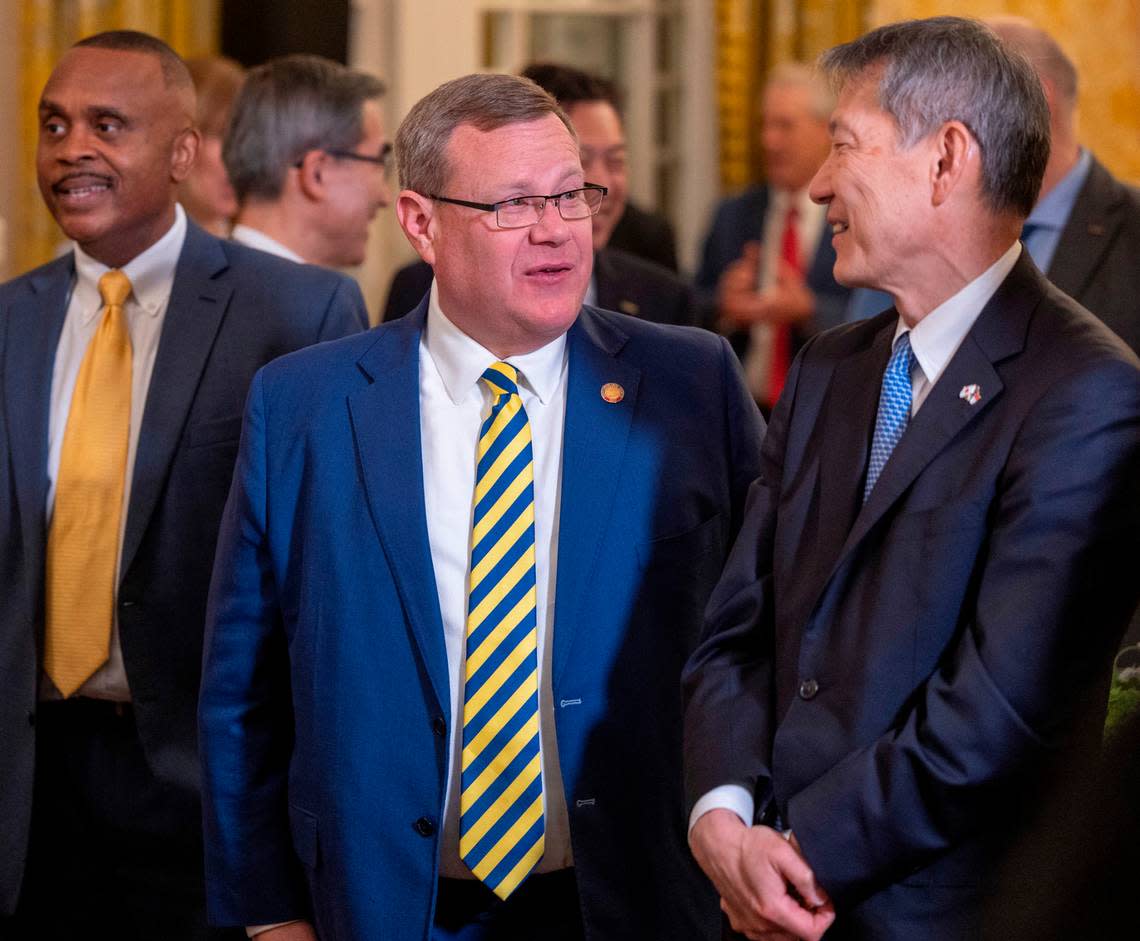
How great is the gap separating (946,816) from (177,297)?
64.0 inches

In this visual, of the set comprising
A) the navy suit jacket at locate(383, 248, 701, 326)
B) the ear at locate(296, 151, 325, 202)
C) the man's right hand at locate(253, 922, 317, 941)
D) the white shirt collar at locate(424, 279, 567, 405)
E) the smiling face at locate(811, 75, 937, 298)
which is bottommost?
the man's right hand at locate(253, 922, 317, 941)

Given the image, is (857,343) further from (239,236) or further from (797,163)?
(797,163)

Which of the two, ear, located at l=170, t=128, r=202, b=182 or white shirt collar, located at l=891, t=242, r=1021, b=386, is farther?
ear, located at l=170, t=128, r=202, b=182

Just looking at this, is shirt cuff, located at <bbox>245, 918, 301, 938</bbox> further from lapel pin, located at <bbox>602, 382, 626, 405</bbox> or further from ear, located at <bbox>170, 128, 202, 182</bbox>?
ear, located at <bbox>170, 128, 202, 182</bbox>

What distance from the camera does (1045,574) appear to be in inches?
65.0

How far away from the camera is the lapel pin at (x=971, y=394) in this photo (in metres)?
1.74

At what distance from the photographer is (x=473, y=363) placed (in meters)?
2.17

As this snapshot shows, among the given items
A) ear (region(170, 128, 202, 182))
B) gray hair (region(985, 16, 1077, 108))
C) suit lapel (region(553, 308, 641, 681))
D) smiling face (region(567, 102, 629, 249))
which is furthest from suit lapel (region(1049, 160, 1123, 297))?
ear (region(170, 128, 202, 182))

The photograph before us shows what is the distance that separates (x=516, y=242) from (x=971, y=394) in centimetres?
68

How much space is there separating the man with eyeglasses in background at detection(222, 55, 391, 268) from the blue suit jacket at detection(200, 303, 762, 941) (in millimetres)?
1254

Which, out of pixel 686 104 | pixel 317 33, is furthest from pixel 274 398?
→ pixel 686 104

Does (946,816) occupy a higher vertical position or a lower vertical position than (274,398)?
lower

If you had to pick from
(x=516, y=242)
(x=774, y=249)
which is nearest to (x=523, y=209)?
(x=516, y=242)

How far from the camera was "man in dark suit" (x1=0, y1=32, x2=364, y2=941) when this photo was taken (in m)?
2.63
